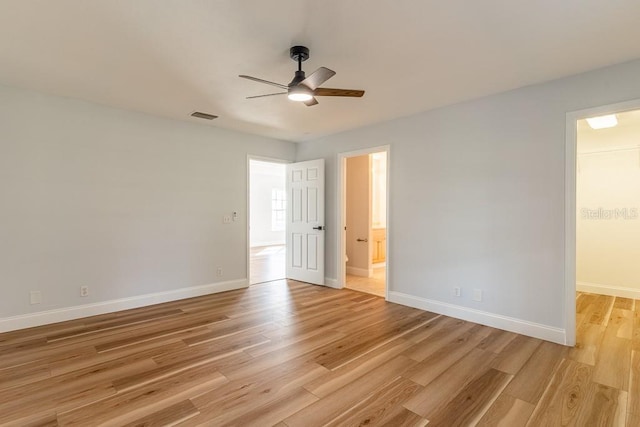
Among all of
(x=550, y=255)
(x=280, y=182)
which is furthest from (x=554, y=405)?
(x=280, y=182)

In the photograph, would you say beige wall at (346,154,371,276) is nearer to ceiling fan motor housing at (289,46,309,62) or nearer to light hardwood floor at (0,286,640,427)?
light hardwood floor at (0,286,640,427)

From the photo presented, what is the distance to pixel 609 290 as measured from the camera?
4.71 meters

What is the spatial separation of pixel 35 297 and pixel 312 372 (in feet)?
10.7

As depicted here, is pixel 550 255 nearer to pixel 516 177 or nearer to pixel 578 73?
pixel 516 177

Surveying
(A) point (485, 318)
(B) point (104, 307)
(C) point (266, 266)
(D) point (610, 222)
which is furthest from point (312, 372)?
(D) point (610, 222)

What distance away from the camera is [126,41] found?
7.94ft

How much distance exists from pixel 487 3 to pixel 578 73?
1.70 metres

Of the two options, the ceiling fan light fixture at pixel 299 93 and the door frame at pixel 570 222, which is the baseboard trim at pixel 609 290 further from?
the ceiling fan light fixture at pixel 299 93

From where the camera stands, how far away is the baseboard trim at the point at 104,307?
3.35 m

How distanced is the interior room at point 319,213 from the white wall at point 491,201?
0.02 metres

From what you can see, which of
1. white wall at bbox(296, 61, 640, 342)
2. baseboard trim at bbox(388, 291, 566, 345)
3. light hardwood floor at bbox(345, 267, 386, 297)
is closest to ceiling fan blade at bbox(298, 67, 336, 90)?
white wall at bbox(296, 61, 640, 342)

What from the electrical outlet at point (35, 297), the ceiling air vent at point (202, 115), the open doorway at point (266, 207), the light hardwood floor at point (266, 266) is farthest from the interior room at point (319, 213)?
the open doorway at point (266, 207)

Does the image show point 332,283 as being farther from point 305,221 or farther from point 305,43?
point 305,43

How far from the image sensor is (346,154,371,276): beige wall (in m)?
6.28
